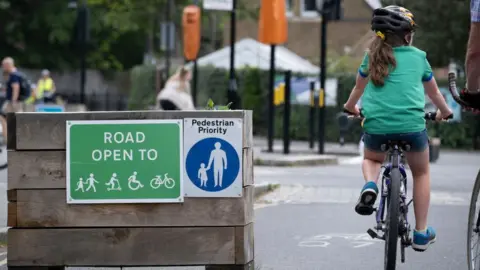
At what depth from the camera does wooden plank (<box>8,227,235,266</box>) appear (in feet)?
24.3

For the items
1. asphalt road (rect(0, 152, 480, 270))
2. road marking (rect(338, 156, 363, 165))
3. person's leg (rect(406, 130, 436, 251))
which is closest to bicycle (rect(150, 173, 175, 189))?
person's leg (rect(406, 130, 436, 251))

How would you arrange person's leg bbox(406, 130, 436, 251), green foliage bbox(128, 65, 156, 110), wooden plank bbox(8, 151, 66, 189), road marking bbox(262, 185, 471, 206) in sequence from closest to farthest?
wooden plank bbox(8, 151, 66, 189) < person's leg bbox(406, 130, 436, 251) < road marking bbox(262, 185, 471, 206) < green foliage bbox(128, 65, 156, 110)

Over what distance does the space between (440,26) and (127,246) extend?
27.6 m

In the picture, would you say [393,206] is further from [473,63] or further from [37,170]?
[37,170]

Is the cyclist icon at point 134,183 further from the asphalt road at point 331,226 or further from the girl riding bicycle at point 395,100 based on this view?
the asphalt road at point 331,226

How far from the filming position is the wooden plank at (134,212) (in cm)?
741

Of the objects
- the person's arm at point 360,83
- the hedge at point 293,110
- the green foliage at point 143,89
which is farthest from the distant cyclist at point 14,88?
the green foliage at point 143,89

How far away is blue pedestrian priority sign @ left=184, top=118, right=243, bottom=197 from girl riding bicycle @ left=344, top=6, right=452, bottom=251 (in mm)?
772

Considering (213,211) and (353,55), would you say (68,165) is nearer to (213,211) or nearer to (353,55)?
(213,211)

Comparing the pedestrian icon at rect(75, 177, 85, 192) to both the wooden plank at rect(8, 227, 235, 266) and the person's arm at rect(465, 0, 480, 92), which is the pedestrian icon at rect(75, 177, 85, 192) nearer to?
the wooden plank at rect(8, 227, 235, 266)

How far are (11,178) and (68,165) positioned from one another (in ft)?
1.12

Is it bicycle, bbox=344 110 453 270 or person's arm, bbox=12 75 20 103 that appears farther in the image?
person's arm, bbox=12 75 20 103

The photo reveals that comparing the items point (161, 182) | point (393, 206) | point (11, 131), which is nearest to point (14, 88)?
point (11, 131)

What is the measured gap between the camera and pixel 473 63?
19.7 ft
